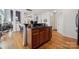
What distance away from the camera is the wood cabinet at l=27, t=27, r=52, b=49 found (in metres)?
2.65

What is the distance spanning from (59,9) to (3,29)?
1.13 m

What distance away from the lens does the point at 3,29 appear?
2.62 m

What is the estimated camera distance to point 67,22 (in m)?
2.61

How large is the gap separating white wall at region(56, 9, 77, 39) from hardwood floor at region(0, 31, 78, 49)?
0.10 metres

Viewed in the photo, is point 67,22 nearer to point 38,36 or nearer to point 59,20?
point 59,20

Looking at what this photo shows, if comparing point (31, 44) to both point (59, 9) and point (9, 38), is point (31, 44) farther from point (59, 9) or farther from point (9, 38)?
point (59, 9)

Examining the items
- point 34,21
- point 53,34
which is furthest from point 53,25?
point 34,21

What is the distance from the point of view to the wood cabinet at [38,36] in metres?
2.65

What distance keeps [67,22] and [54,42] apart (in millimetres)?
458

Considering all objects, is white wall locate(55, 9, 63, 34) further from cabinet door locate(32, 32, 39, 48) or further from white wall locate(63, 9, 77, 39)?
cabinet door locate(32, 32, 39, 48)

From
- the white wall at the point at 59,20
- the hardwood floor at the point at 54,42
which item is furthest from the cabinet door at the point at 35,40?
the white wall at the point at 59,20

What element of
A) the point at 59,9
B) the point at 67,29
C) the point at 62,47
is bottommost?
the point at 62,47

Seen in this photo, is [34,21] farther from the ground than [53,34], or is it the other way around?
[34,21]

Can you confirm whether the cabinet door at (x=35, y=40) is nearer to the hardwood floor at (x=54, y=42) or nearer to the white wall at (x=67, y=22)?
the hardwood floor at (x=54, y=42)
